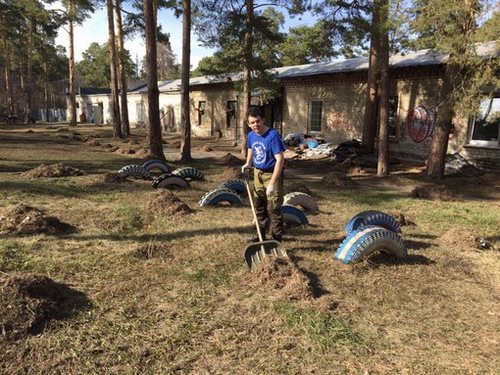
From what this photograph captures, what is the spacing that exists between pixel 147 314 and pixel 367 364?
197 cm

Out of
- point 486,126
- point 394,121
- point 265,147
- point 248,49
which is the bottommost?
point 265,147

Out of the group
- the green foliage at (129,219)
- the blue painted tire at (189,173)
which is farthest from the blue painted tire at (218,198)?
the blue painted tire at (189,173)

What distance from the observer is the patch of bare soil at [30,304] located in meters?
3.33

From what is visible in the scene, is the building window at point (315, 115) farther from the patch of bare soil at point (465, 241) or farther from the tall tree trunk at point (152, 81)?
the patch of bare soil at point (465, 241)

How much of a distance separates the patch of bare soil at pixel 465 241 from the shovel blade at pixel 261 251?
9.56 ft

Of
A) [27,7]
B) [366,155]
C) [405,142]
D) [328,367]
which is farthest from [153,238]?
[27,7]

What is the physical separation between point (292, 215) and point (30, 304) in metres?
4.14

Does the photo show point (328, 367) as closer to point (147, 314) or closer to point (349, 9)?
point (147, 314)

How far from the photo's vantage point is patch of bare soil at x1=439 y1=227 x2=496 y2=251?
237 inches

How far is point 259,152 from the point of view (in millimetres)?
5148

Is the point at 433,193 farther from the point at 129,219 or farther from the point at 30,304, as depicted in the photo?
the point at 30,304

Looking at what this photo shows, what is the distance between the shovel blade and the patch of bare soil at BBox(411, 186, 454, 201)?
6237mm

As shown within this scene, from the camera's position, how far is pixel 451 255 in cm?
572

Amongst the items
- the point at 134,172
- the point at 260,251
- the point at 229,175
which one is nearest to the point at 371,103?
the point at 229,175
